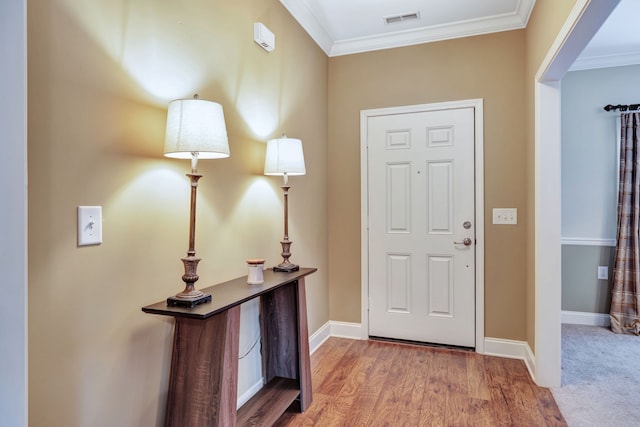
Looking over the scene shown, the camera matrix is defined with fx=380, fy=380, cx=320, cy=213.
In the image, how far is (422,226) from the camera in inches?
126

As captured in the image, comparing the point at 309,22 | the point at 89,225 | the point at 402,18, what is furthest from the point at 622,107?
the point at 89,225

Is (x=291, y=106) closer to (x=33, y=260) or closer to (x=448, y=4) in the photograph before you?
(x=448, y=4)

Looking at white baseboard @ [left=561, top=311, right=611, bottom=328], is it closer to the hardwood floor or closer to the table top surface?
the hardwood floor

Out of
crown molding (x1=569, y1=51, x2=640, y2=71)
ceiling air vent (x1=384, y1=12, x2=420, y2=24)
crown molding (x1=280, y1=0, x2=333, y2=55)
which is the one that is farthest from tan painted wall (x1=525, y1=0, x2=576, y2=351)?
crown molding (x1=280, y1=0, x2=333, y2=55)

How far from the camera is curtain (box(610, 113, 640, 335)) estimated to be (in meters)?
3.48

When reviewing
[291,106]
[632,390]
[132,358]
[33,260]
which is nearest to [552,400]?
[632,390]

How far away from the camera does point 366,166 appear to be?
132 inches

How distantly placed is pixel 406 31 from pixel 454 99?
2.29 feet

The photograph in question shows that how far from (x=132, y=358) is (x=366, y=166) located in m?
2.45

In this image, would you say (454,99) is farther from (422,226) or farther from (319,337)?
(319,337)

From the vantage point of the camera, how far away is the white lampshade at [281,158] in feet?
7.13

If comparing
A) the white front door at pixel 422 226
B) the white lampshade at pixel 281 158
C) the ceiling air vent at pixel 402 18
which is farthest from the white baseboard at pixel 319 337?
the ceiling air vent at pixel 402 18

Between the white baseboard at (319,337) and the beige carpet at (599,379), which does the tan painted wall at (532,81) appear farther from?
the white baseboard at (319,337)

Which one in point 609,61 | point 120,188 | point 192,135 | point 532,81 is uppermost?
point 609,61
